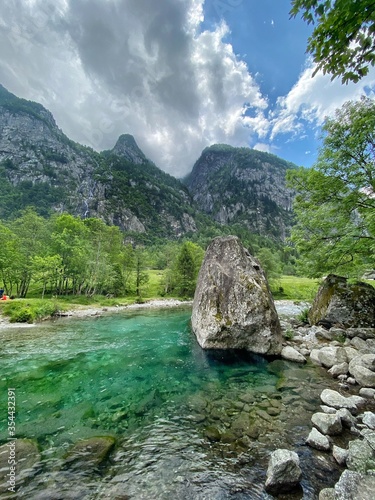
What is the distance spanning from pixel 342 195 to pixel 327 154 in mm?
2568

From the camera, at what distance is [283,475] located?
179 inches

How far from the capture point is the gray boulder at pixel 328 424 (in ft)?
20.1

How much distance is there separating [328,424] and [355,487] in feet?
7.88

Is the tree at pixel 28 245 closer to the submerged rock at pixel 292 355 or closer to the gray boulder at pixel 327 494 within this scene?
the submerged rock at pixel 292 355

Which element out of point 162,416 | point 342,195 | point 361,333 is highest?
point 342,195

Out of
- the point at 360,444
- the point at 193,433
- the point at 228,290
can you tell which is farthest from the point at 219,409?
the point at 228,290

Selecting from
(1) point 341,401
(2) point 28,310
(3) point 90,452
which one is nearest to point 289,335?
(1) point 341,401

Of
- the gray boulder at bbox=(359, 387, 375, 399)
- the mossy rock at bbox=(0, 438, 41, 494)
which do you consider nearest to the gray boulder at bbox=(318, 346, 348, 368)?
the gray boulder at bbox=(359, 387, 375, 399)

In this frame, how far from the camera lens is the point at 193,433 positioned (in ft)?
21.2

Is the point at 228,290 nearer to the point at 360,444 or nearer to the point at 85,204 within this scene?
the point at 360,444

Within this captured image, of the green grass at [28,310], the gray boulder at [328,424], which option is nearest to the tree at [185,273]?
the green grass at [28,310]

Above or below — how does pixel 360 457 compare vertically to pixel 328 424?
above

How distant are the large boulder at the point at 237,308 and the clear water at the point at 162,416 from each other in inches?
43.0

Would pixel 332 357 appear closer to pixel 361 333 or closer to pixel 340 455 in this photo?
pixel 361 333
